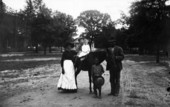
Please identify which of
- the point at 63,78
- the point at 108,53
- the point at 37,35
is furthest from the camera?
the point at 37,35

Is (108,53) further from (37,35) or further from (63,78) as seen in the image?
(37,35)

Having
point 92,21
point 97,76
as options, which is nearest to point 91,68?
point 97,76

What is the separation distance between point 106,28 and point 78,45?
8119cm

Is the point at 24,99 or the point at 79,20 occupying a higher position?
the point at 79,20

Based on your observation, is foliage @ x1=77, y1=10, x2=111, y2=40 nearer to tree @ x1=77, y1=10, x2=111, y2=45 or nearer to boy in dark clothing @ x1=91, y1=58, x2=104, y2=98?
tree @ x1=77, y1=10, x2=111, y2=45

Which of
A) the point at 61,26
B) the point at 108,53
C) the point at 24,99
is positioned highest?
the point at 61,26

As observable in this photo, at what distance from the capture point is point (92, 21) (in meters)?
95.5

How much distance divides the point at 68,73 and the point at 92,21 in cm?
8700

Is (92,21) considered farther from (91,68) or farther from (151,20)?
(91,68)

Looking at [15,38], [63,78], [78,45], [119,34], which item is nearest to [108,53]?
[78,45]

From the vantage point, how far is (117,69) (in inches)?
348

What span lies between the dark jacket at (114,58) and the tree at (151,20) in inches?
868

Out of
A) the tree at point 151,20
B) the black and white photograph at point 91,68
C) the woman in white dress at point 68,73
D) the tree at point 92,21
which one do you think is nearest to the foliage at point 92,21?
the tree at point 92,21

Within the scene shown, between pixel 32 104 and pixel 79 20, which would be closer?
pixel 32 104
